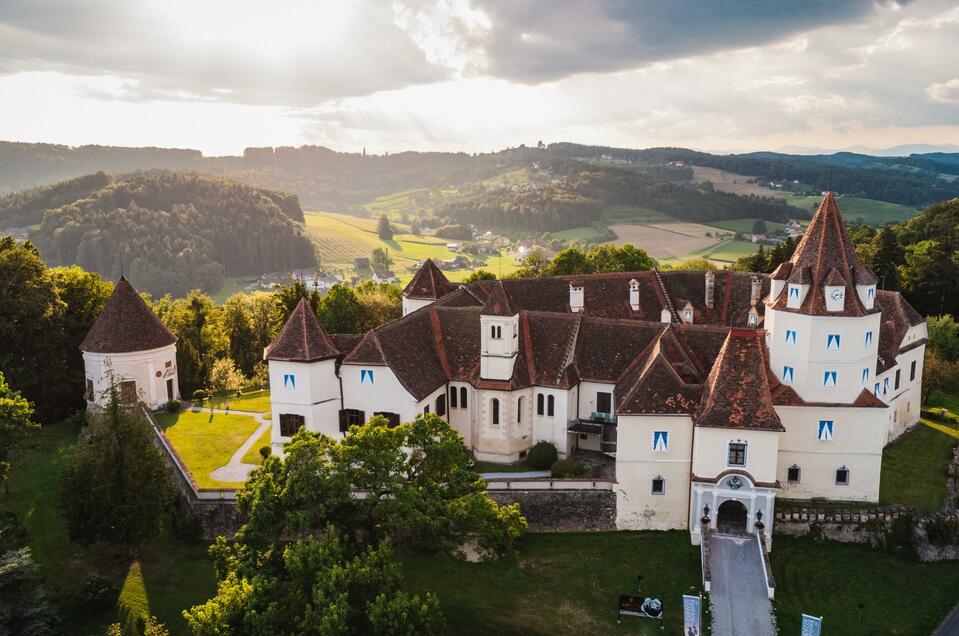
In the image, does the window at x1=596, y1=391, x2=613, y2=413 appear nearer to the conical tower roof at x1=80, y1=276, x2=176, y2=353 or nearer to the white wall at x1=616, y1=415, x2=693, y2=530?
the white wall at x1=616, y1=415, x2=693, y2=530

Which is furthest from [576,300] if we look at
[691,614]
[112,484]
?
[112,484]

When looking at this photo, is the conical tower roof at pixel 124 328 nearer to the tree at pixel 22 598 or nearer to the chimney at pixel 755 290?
the tree at pixel 22 598

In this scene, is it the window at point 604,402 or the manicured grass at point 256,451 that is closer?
the window at point 604,402

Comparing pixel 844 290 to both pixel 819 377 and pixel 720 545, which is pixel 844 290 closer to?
pixel 819 377

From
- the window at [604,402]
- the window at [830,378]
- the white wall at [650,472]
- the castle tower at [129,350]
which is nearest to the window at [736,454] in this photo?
the white wall at [650,472]

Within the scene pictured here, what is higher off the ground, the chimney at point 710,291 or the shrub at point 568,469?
the chimney at point 710,291

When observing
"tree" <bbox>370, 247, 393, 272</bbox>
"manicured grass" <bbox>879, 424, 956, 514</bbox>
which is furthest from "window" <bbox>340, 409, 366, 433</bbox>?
"tree" <bbox>370, 247, 393, 272</bbox>

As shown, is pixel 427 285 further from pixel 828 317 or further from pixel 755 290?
pixel 828 317
